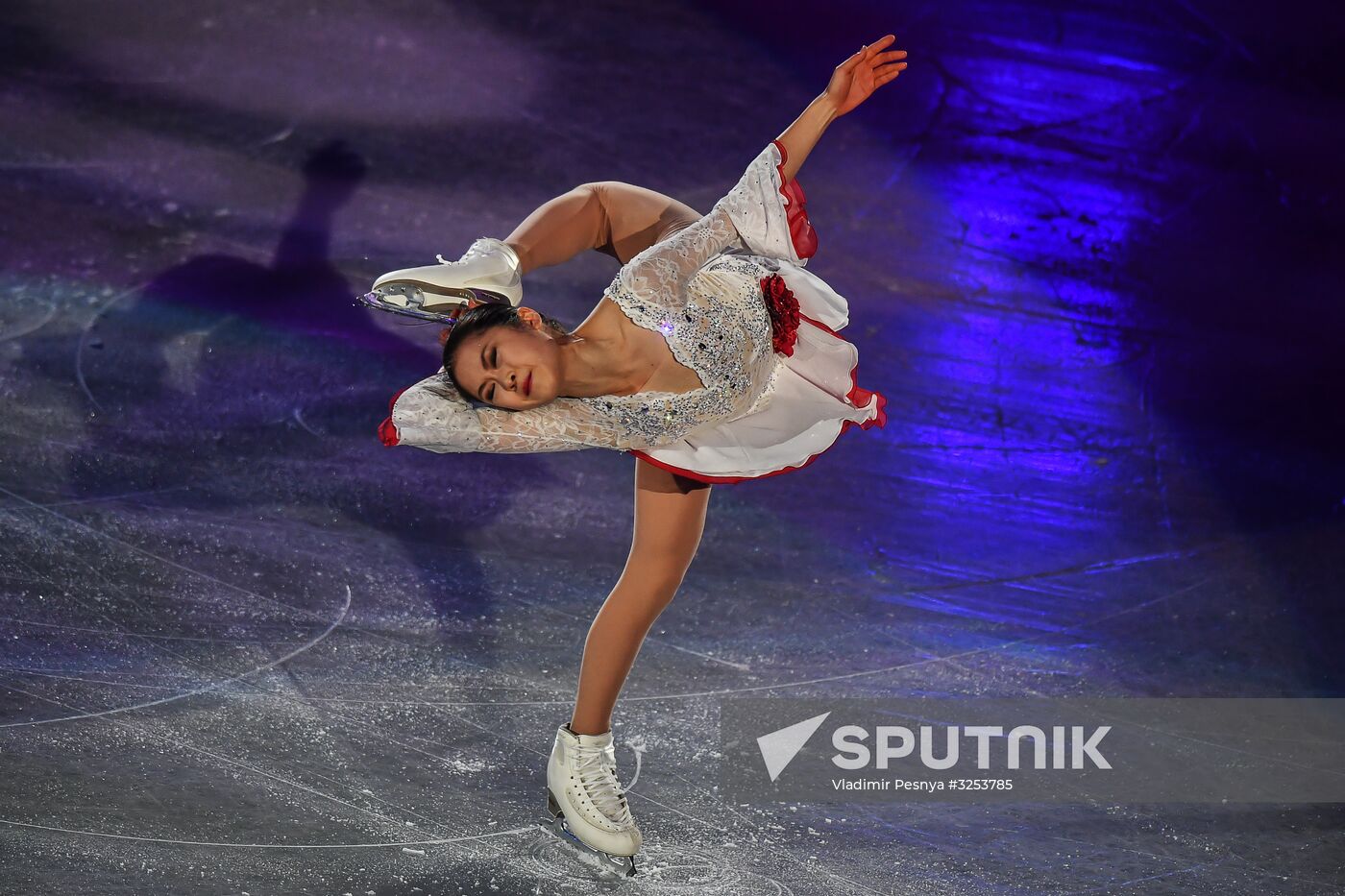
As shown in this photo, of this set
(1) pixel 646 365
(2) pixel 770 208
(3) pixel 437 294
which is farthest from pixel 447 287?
(2) pixel 770 208

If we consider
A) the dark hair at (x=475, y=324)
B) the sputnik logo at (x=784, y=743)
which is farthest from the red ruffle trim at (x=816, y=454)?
the sputnik logo at (x=784, y=743)

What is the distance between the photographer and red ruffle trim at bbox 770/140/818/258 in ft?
8.99

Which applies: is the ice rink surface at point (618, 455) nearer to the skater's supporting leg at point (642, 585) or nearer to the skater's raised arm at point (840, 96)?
the skater's supporting leg at point (642, 585)

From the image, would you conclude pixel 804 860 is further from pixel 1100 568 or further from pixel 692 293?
pixel 1100 568

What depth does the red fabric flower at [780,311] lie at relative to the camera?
114 inches

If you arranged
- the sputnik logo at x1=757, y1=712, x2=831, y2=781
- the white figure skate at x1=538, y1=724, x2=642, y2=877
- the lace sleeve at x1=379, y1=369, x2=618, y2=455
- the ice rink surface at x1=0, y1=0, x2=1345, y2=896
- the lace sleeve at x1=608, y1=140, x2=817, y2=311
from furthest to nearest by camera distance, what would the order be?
the sputnik logo at x1=757, y1=712, x2=831, y2=781, the ice rink surface at x1=0, y1=0, x2=1345, y2=896, the white figure skate at x1=538, y1=724, x2=642, y2=877, the lace sleeve at x1=608, y1=140, x2=817, y2=311, the lace sleeve at x1=379, y1=369, x2=618, y2=455

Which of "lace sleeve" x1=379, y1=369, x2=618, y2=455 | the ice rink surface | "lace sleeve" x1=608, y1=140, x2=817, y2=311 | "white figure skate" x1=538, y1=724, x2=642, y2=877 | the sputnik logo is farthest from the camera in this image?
the sputnik logo

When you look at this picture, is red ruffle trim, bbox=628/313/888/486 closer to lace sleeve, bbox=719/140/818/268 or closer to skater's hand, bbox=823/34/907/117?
lace sleeve, bbox=719/140/818/268

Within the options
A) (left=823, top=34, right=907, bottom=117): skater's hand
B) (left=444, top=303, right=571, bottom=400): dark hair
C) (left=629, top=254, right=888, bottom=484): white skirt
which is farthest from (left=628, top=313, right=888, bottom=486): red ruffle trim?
(left=823, top=34, right=907, bottom=117): skater's hand

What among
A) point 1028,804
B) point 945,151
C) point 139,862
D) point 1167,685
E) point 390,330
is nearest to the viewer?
point 139,862

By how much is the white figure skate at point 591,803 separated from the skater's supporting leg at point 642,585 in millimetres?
38

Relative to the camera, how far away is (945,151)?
4840 mm

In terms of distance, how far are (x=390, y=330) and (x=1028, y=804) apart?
8.18ft

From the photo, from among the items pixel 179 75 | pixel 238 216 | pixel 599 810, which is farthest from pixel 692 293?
pixel 179 75
